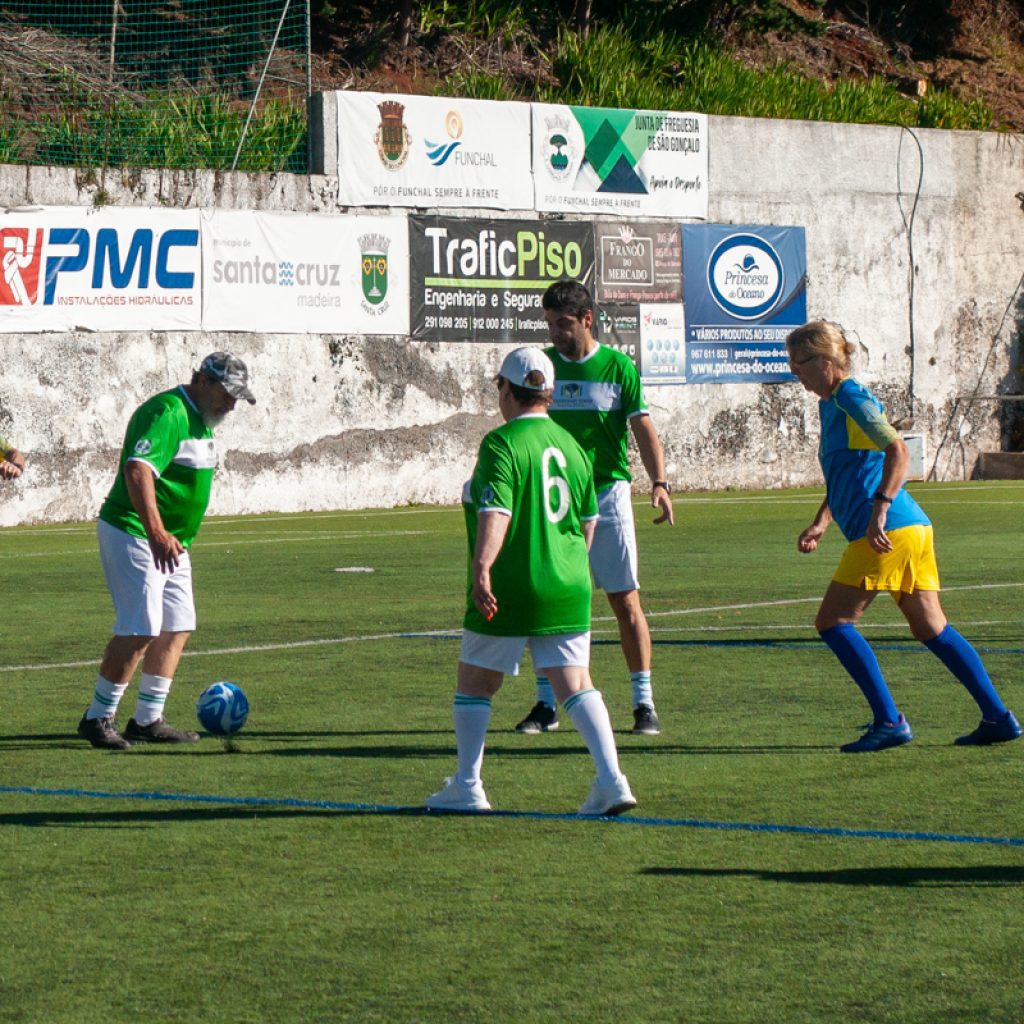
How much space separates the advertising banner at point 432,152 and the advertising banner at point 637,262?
144 cm

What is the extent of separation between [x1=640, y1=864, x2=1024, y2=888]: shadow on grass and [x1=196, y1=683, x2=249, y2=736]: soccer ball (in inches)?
127

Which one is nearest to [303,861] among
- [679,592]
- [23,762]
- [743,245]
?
[23,762]

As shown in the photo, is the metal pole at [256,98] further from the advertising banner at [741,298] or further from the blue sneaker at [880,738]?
the blue sneaker at [880,738]

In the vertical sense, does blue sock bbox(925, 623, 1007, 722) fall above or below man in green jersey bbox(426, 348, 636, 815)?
below

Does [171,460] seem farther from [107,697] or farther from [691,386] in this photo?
[691,386]

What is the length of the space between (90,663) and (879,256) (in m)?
23.4

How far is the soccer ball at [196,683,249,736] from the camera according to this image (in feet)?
31.3

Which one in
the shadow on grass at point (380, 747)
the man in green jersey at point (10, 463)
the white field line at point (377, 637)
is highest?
the man in green jersey at point (10, 463)

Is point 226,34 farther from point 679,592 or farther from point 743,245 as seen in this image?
point 679,592

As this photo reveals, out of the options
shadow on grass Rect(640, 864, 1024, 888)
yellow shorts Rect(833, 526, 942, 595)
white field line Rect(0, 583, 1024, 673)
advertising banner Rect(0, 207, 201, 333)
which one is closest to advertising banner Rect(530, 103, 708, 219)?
advertising banner Rect(0, 207, 201, 333)

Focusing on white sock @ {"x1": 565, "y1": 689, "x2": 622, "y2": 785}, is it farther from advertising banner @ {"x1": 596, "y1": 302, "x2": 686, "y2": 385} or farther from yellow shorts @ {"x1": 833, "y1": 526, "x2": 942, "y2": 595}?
advertising banner @ {"x1": 596, "y1": 302, "x2": 686, "y2": 385}

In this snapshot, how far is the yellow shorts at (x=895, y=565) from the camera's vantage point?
29.9 feet

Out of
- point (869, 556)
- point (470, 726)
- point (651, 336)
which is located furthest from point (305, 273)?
point (470, 726)

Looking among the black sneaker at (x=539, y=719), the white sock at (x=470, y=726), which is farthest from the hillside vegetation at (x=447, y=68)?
the white sock at (x=470, y=726)
